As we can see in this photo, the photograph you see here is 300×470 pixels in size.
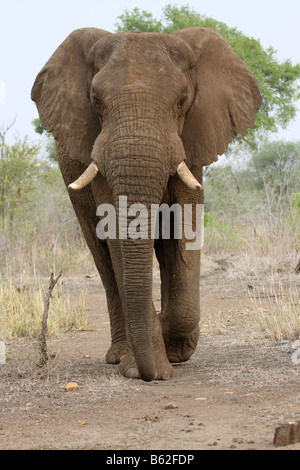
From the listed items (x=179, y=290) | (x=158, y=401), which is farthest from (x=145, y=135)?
(x=158, y=401)

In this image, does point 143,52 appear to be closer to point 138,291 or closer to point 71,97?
point 71,97

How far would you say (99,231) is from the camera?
21.2 ft

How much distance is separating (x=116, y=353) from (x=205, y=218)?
12.4m

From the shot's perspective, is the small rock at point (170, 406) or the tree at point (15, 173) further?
the tree at point (15, 173)

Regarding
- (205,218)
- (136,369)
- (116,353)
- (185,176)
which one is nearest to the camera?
(185,176)

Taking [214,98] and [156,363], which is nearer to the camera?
[156,363]

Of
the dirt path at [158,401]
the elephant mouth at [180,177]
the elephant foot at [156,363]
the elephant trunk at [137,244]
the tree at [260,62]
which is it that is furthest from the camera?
the tree at [260,62]

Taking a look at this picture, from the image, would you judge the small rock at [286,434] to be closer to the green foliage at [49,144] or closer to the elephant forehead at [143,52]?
the elephant forehead at [143,52]

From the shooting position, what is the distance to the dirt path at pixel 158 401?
3916 mm

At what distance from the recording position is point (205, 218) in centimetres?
1862

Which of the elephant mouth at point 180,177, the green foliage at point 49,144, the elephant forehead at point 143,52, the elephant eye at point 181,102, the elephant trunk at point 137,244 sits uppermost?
the green foliage at point 49,144

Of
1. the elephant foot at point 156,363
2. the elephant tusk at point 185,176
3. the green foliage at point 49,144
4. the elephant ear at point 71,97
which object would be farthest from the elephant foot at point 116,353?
the green foliage at point 49,144

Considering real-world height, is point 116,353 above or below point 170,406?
above

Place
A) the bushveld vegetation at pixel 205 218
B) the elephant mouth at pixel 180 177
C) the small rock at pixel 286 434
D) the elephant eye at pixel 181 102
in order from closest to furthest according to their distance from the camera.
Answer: the small rock at pixel 286 434, the elephant mouth at pixel 180 177, the elephant eye at pixel 181 102, the bushveld vegetation at pixel 205 218
